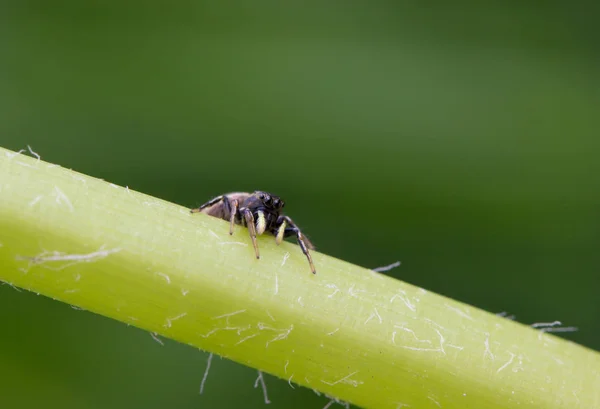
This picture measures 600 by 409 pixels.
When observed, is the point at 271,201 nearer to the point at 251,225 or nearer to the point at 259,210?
the point at 259,210

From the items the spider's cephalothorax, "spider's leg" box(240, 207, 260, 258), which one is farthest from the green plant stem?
the spider's cephalothorax

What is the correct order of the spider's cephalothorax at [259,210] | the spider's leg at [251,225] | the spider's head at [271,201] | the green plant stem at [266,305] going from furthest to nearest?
the spider's head at [271,201] < the spider's cephalothorax at [259,210] < the spider's leg at [251,225] < the green plant stem at [266,305]

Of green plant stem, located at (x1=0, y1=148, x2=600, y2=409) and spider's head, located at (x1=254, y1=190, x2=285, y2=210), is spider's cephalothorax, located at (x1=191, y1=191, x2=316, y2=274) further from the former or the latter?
green plant stem, located at (x1=0, y1=148, x2=600, y2=409)

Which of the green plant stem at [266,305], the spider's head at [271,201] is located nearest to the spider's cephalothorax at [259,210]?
the spider's head at [271,201]

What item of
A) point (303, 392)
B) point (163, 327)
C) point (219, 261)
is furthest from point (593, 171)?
point (163, 327)

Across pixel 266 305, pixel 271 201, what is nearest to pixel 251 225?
pixel 266 305

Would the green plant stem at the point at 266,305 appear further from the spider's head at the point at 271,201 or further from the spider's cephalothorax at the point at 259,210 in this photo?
the spider's head at the point at 271,201
